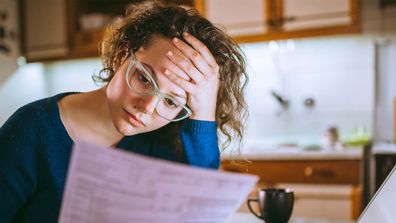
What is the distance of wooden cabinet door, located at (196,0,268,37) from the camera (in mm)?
2590

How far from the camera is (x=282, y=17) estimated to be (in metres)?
2.52

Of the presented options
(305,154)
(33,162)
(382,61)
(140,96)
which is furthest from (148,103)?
(382,61)

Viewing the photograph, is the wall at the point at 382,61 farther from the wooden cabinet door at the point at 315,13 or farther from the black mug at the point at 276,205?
the black mug at the point at 276,205

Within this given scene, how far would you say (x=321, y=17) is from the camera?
2441mm

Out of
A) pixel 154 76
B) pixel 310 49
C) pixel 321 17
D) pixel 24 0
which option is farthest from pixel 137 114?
pixel 24 0

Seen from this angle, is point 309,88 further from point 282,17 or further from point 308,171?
point 308,171

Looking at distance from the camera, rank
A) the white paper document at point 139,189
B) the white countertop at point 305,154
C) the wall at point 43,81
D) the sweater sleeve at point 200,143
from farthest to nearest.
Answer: the wall at point 43,81 → the white countertop at point 305,154 → the sweater sleeve at point 200,143 → the white paper document at point 139,189

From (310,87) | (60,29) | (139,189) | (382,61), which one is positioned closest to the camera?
(139,189)

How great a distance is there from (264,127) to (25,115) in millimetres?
2149

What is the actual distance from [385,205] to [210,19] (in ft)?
6.93

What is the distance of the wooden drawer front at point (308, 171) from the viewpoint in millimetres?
A: 2141

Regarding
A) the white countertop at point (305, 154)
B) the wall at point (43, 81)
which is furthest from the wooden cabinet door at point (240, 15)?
the wall at point (43, 81)

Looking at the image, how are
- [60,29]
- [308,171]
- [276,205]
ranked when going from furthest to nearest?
[60,29] < [308,171] < [276,205]

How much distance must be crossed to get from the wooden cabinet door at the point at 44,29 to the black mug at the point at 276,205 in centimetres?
→ 249
